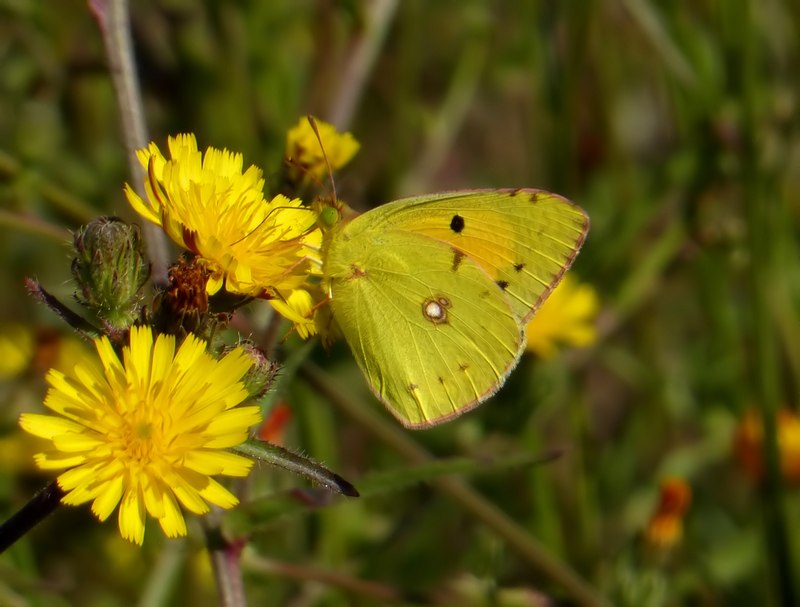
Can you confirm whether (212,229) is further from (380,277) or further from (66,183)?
(66,183)

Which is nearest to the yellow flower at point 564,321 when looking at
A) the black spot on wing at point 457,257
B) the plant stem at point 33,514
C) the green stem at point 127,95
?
the black spot on wing at point 457,257

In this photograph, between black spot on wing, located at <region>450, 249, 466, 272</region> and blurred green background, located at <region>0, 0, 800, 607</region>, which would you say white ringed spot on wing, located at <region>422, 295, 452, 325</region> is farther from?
blurred green background, located at <region>0, 0, 800, 607</region>

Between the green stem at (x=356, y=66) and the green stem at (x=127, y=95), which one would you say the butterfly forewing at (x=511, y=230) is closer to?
the green stem at (x=127, y=95)

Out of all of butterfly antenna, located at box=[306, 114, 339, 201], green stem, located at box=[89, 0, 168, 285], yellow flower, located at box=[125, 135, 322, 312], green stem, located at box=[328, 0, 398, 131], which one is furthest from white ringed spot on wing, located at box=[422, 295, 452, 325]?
green stem, located at box=[328, 0, 398, 131]

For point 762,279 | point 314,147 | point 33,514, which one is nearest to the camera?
point 33,514

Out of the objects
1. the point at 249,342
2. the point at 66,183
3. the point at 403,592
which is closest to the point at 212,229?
the point at 249,342

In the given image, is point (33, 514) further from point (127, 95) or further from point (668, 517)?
point (668, 517)

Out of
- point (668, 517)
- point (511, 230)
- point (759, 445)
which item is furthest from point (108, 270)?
point (759, 445)
